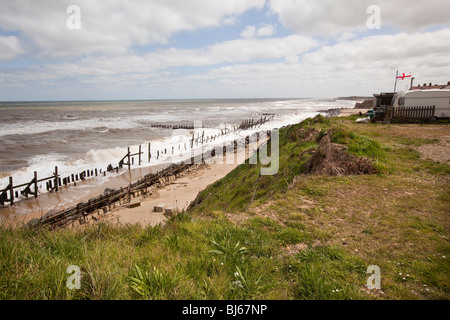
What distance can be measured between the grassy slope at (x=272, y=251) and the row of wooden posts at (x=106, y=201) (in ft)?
16.0

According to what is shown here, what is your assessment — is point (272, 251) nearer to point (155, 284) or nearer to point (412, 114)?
point (155, 284)

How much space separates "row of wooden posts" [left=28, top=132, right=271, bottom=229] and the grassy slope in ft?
16.0

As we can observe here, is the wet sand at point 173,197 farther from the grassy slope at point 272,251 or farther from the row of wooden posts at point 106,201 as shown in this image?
the grassy slope at point 272,251

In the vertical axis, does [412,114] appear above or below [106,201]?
above

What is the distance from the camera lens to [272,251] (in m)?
4.42

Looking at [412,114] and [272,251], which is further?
[412,114]

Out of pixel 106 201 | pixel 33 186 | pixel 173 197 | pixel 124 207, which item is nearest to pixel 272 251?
pixel 124 207

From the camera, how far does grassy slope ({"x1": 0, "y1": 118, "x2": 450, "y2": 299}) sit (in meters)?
3.26

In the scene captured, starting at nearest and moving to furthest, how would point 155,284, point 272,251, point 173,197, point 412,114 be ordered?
1. point 155,284
2. point 272,251
3. point 173,197
4. point 412,114

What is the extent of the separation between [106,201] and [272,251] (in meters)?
13.7

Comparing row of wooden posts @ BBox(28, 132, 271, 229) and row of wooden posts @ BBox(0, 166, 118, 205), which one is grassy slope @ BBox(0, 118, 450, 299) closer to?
row of wooden posts @ BBox(28, 132, 271, 229)

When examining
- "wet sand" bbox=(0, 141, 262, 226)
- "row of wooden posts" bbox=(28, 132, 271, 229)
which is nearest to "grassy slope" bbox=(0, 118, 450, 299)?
"row of wooden posts" bbox=(28, 132, 271, 229)
